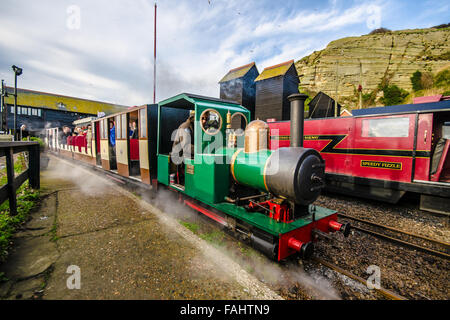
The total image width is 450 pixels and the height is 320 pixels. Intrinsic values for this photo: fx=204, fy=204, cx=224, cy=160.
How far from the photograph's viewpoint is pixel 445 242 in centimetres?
381

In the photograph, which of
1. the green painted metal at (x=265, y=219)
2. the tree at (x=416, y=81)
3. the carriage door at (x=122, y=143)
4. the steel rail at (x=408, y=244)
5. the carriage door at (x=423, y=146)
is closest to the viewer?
the green painted metal at (x=265, y=219)

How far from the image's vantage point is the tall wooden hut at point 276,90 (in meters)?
17.2

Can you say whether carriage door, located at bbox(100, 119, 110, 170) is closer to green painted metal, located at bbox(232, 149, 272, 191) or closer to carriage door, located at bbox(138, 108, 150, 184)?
carriage door, located at bbox(138, 108, 150, 184)

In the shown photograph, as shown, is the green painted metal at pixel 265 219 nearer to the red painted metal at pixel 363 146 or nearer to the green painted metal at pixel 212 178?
the green painted metal at pixel 212 178

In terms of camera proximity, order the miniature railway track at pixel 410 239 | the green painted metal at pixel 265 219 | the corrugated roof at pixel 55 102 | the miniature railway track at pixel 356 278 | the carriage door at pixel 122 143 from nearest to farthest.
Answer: the miniature railway track at pixel 356 278 < the green painted metal at pixel 265 219 < the miniature railway track at pixel 410 239 < the carriage door at pixel 122 143 < the corrugated roof at pixel 55 102

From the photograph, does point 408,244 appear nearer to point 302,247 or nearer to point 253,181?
point 302,247

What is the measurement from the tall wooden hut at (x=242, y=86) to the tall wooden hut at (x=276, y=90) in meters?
1.24

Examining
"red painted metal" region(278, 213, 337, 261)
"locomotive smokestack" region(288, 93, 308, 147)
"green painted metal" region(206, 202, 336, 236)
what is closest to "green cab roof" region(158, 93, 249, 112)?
"locomotive smokestack" region(288, 93, 308, 147)

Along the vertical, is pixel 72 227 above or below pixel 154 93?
below

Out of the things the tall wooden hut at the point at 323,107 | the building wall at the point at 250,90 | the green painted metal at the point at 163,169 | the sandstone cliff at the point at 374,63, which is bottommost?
the green painted metal at the point at 163,169

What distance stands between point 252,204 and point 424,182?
5.03m

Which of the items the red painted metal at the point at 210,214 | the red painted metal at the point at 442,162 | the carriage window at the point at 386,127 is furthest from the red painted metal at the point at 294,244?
the red painted metal at the point at 442,162
